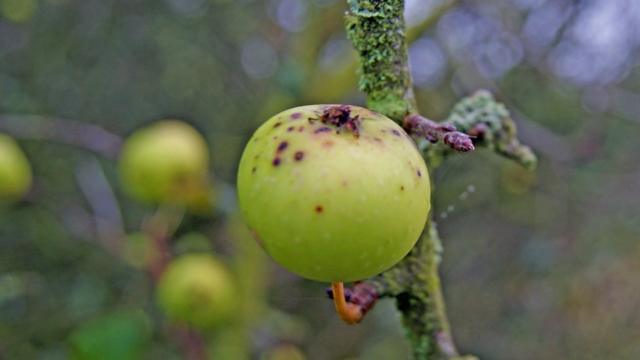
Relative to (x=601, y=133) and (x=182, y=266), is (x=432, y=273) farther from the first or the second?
(x=601, y=133)

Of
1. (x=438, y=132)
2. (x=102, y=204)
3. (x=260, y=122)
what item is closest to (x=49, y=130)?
(x=102, y=204)

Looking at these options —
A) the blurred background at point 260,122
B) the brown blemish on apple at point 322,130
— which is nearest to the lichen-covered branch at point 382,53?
the brown blemish on apple at point 322,130

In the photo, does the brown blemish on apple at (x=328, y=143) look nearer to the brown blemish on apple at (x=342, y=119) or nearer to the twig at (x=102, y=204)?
the brown blemish on apple at (x=342, y=119)

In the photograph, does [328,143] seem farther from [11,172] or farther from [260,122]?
[11,172]

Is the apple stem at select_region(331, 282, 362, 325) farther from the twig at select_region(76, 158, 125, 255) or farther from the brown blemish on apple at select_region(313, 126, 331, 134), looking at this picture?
the twig at select_region(76, 158, 125, 255)

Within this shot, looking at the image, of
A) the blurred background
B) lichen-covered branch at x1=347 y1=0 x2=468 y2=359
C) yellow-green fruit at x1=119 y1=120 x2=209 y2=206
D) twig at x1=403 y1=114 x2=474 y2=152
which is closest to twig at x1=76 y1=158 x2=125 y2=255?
the blurred background
